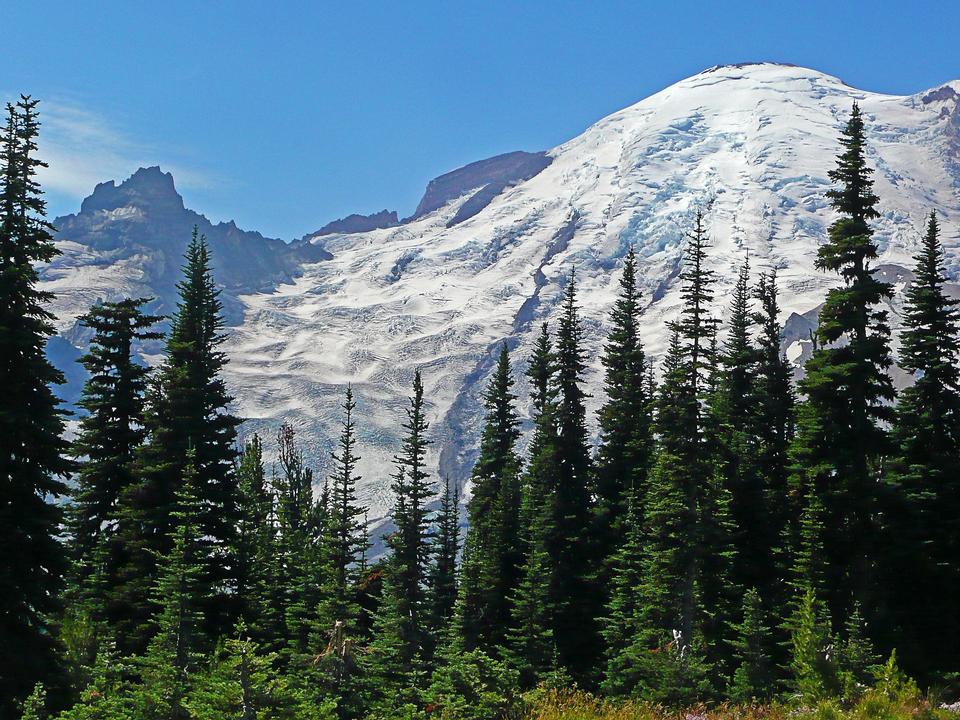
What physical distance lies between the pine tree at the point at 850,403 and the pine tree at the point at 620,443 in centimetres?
1424

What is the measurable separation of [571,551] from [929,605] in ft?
69.6

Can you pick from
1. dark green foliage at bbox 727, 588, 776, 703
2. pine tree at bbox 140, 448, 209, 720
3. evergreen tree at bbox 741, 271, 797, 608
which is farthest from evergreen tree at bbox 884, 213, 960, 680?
pine tree at bbox 140, 448, 209, 720

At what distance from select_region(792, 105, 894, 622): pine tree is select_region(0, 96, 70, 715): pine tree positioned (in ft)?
84.6

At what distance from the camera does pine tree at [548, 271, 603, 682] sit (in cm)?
5275

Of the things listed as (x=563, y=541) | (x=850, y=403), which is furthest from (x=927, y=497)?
(x=563, y=541)

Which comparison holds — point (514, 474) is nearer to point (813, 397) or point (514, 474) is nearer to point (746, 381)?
point (746, 381)

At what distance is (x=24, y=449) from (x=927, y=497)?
30.9 m

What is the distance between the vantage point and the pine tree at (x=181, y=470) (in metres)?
38.6

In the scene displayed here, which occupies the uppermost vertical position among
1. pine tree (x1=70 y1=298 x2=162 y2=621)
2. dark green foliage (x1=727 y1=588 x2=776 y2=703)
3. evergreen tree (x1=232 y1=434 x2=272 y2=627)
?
pine tree (x1=70 y1=298 x2=162 y2=621)

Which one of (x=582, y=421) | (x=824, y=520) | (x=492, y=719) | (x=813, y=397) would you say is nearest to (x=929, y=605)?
(x=824, y=520)

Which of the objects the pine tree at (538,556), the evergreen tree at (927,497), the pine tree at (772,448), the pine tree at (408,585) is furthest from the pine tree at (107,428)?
the evergreen tree at (927,497)

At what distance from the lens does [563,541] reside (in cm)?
5456

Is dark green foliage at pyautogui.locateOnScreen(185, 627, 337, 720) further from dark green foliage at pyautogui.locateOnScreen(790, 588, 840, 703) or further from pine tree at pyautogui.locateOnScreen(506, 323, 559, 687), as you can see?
pine tree at pyautogui.locateOnScreen(506, 323, 559, 687)

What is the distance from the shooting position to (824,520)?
126ft
